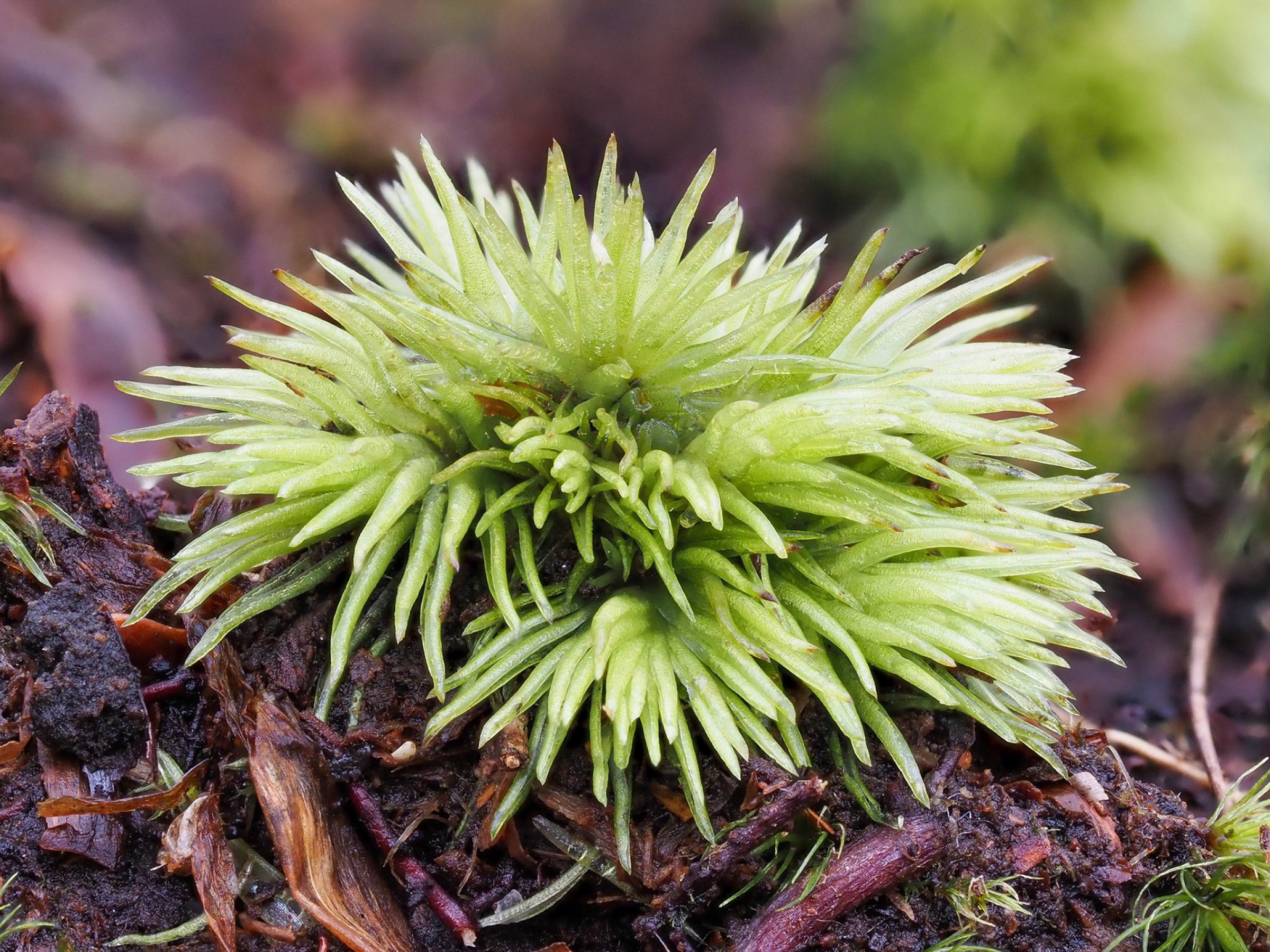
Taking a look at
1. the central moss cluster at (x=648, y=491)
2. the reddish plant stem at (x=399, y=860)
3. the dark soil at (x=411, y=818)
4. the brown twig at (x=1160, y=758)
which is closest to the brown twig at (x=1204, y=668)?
the brown twig at (x=1160, y=758)

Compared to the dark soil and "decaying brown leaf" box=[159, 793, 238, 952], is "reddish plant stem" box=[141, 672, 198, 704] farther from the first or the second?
"decaying brown leaf" box=[159, 793, 238, 952]

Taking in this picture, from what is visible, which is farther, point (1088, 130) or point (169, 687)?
point (1088, 130)

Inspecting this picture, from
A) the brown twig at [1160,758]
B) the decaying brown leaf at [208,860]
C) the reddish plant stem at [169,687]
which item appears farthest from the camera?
the brown twig at [1160,758]

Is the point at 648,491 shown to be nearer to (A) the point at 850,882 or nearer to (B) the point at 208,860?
(A) the point at 850,882

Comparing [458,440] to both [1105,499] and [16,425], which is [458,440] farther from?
[1105,499]

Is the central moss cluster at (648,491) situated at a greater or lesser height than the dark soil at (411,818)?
greater

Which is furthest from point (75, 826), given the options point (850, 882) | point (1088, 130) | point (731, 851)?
point (1088, 130)

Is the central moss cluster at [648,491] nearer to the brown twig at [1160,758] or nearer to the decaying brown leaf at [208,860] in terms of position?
the decaying brown leaf at [208,860]
